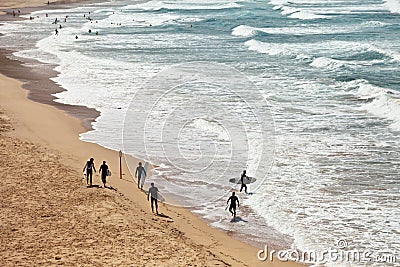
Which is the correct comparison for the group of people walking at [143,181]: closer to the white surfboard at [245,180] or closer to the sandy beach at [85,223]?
the white surfboard at [245,180]

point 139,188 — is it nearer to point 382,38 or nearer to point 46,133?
point 46,133

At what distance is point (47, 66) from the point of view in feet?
136

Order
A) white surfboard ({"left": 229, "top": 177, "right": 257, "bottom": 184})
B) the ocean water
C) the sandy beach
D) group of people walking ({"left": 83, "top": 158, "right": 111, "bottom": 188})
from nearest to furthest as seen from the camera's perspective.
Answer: the sandy beach, the ocean water, group of people walking ({"left": 83, "top": 158, "right": 111, "bottom": 188}), white surfboard ({"left": 229, "top": 177, "right": 257, "bottom": 184})

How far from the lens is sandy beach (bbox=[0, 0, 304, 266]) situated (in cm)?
1315

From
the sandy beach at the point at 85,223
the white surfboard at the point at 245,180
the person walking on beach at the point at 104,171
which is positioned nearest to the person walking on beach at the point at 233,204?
the sandy beach at the point at 85,223

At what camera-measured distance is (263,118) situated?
2669cm

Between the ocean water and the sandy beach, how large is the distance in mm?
1051

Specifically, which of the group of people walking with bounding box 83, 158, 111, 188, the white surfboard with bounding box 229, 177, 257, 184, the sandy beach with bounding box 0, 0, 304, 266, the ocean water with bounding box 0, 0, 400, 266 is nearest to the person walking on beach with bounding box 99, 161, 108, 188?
the group of people walking with bounding box 83, 158, 111, 188

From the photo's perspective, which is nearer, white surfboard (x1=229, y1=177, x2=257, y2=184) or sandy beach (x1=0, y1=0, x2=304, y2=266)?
sandy beach (x1=0, y1=0, x2=304, y2=266)

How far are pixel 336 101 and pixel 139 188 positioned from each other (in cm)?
1544

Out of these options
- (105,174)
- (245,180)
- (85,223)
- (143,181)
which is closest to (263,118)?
(245,180)

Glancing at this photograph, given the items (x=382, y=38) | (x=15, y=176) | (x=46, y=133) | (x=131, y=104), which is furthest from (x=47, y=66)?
(x=382, y=38)

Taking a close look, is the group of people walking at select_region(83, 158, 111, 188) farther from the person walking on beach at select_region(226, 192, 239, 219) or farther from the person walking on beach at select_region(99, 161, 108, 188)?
the person walking on beach at select_region(226, 192, 239, 219)

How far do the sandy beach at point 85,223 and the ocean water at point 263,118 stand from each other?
1.05 metres
